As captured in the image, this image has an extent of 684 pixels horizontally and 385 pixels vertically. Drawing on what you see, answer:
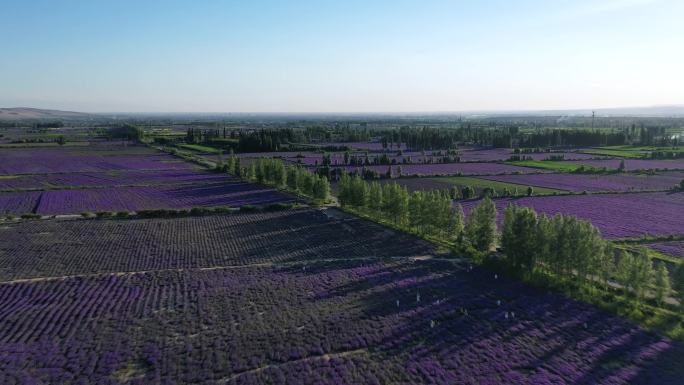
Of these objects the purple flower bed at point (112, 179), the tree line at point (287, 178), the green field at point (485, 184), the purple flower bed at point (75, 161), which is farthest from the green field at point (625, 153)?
the purple flower bed at point (75, 161)

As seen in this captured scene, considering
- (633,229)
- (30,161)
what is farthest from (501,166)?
(30,161)

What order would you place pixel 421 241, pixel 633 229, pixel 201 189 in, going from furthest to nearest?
pixel 201 189 → pixel 633 229 → pixel 421 241

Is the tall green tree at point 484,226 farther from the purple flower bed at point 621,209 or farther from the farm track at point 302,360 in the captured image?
the farm track at point 302,360

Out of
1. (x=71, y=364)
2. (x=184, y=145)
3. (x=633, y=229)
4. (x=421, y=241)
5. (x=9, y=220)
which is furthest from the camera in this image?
(x=184, y=145)

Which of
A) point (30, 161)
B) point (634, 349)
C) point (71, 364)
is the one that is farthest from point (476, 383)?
point (30, 161)

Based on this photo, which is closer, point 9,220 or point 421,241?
point 421,241

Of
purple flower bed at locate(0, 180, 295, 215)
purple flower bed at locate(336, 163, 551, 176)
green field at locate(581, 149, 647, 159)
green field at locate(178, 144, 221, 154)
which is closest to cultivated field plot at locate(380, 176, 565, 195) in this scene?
purple flower bed at locate(336, 163, 551, 176)

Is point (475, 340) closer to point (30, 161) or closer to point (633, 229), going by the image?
point (633, 229)

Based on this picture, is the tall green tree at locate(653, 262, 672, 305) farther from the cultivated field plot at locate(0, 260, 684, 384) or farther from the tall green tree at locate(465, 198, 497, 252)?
the tall green tree at locate(465, 198, 497, 252)
